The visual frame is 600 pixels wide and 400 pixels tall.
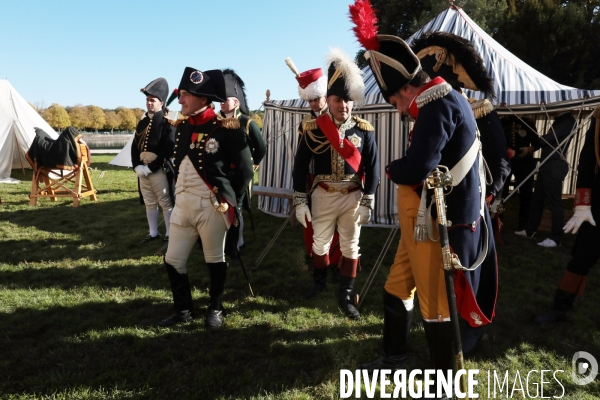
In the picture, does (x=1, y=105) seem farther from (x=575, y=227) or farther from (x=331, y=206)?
(x=575, y=227)

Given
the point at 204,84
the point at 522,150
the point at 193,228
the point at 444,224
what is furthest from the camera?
the point at 522,150

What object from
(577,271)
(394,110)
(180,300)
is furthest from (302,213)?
(394,110)

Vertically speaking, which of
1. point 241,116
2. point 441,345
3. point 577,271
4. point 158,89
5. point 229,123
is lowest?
point 441,345

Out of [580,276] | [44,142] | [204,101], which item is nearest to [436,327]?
[580,276]

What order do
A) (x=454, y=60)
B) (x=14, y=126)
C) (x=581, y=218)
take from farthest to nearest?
(x=14, y=126) < (x=581, y=218) < (x=454, y=60)

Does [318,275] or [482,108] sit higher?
[482,108]

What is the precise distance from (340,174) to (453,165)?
146cm

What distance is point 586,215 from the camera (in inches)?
122

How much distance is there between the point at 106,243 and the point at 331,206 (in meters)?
3.90

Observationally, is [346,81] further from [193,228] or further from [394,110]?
[394,110]

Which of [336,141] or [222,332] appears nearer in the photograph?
[222,332]

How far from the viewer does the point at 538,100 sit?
5391 mm

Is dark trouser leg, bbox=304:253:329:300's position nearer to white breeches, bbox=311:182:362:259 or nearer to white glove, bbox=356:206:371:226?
white breeches, bbox=311:182:362:259

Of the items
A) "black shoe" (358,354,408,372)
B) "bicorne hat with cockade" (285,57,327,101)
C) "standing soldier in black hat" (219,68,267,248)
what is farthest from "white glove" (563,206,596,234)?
"standing soldier in black hat" (219,68,267,248)
